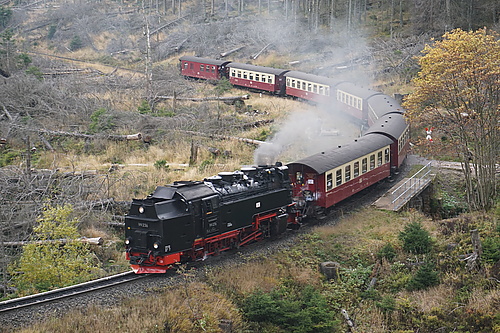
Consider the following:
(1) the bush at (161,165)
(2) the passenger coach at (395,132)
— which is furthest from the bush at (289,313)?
(2) the passenger coach at (395,132)

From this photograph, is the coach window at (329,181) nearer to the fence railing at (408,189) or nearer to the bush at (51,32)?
the fence railing at (408,189)

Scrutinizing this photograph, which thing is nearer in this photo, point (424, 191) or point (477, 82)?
point (477, 82)

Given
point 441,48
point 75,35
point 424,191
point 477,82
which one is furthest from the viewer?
point 75,35

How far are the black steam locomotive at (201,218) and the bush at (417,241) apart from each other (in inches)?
163

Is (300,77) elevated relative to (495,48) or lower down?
lower down

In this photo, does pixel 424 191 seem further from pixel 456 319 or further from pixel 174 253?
pixel 174 253

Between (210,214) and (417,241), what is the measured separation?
22.4 feet

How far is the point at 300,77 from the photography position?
139 feet

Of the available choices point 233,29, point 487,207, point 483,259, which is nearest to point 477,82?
point 487,207

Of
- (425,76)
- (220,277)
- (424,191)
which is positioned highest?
(425,76)

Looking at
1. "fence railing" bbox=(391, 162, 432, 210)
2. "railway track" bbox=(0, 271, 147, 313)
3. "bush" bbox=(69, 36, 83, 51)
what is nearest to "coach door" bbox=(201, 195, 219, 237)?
"railway track" bbox=(0, 271, 147, 313)

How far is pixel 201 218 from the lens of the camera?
14758mm

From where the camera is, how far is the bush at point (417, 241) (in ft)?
55.9

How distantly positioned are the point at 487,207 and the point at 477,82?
5.17 meters
